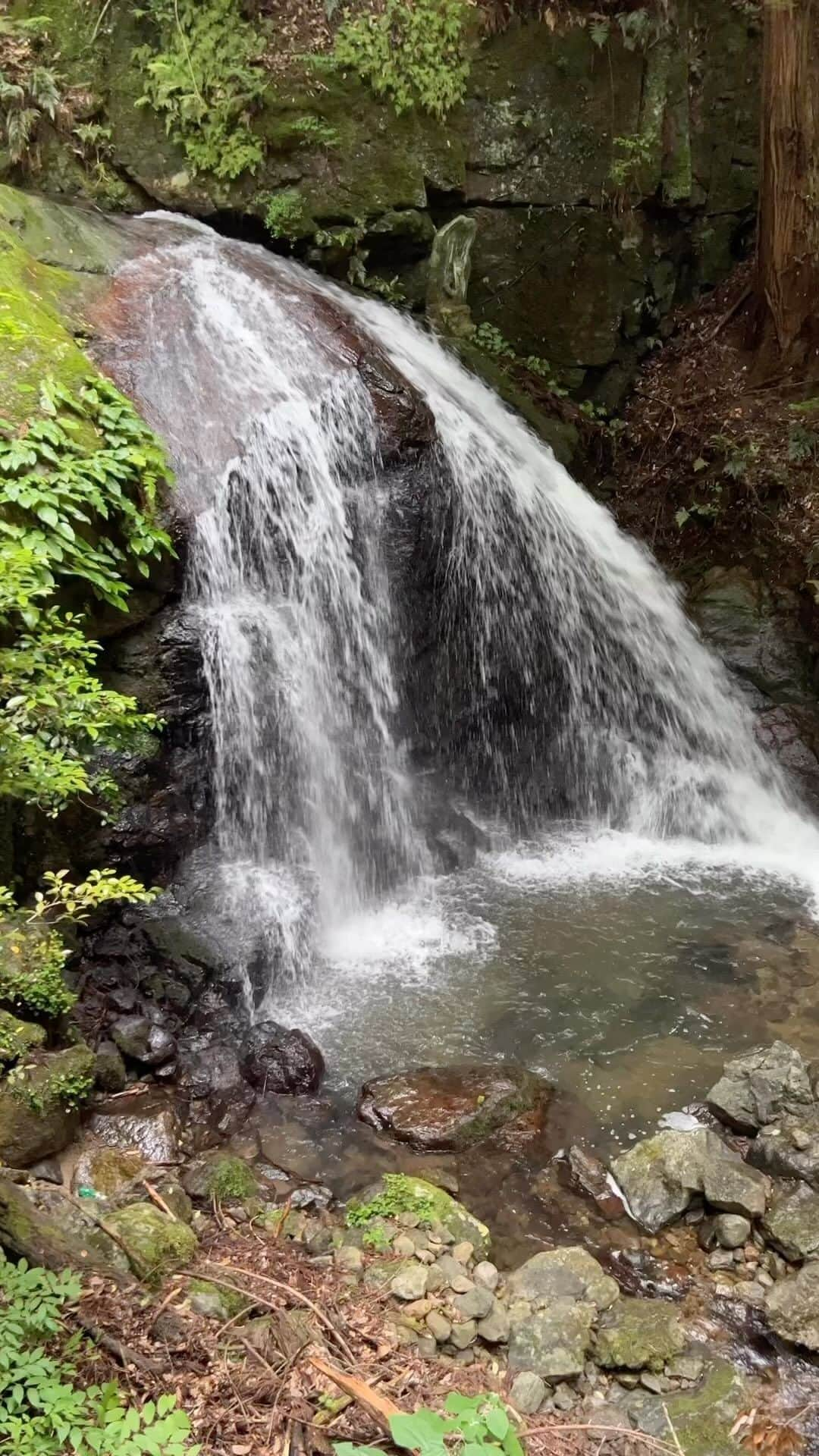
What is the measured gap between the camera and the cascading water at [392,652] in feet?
19.7

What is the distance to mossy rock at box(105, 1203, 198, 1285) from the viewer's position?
3213 millimetres

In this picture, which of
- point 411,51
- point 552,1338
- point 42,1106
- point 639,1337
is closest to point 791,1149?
point 639,1337

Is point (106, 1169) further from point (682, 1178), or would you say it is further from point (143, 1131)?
point (682, 1178)

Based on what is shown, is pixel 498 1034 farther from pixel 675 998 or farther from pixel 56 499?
pixel 56 499

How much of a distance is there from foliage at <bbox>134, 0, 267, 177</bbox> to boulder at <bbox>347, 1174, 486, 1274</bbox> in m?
8.31

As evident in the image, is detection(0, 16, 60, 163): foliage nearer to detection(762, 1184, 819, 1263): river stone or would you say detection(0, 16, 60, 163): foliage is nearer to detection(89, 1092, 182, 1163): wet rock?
detection(89, 1092, 182, 1163): wet rock

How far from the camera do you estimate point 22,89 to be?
800 cm

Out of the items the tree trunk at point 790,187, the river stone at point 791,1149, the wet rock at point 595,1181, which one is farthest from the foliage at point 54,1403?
the tree trunk at point 790,187

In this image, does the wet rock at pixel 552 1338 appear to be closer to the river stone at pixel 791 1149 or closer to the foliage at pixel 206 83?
the river stone at pixel 791 1149

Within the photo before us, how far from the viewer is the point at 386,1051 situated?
16.5 ft

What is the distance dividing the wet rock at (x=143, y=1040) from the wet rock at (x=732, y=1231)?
2.68 m

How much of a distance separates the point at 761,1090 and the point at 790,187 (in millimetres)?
7638

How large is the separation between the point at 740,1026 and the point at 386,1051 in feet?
6.36

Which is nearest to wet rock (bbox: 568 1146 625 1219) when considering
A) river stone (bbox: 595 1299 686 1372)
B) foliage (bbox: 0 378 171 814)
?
river stone (bbox: 595 1299 686 1372)
